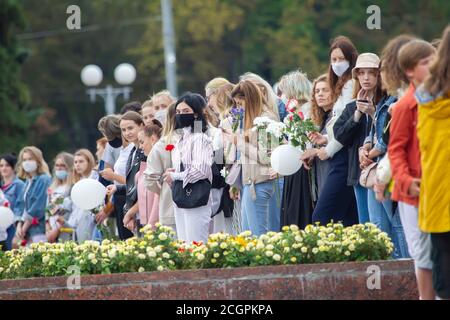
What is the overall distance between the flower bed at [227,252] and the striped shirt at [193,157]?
155 cm

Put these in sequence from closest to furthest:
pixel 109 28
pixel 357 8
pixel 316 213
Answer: pixel 316 213, pixel 357 8, pixel 109 28

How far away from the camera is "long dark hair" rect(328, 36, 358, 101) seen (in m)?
12.2

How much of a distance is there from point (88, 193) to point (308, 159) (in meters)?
2.67

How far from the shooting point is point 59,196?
17.2m

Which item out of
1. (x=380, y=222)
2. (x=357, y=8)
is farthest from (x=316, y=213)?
(x=357, y=8)

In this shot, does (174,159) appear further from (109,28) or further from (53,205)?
(109,28)

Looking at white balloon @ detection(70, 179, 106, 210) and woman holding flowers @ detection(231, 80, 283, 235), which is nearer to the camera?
woman holding flowers @ detection(231, 80, 283, 235)

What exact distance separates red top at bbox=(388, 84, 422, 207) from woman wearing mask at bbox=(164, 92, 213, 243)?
4107 mm

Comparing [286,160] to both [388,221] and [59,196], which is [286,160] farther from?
[59,196]

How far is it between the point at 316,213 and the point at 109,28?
45.9 meters

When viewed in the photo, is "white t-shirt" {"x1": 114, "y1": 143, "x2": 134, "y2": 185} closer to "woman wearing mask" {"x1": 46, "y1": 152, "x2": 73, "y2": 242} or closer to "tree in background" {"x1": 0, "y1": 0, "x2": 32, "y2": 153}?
"woman wearing mask" {"x1": 46, "y1": 152, "x2": 73, "y2": 242}

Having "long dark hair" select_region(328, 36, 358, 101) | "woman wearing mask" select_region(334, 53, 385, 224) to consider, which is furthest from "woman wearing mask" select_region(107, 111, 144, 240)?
"woman wearing mask" select_region(334, 53, 385, 224)

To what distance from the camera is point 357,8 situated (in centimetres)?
5322

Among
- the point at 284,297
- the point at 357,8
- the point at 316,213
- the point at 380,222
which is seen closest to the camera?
the point at 284,297
